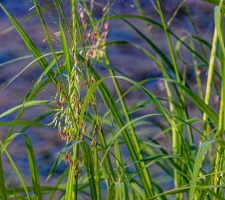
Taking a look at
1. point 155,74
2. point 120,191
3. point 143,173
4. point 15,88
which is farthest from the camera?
point 155,74

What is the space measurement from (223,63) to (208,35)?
123 cm

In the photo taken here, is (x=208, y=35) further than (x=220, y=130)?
Yes

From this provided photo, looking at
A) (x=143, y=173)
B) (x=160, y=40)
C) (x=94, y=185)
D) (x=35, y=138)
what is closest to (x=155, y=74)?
(x=160, y=40)

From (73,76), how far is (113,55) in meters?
1.12

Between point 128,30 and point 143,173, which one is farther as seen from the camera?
point 128,30

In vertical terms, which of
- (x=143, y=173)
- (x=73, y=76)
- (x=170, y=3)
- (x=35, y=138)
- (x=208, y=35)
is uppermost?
(x=170, y=3)

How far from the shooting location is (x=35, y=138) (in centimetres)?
147

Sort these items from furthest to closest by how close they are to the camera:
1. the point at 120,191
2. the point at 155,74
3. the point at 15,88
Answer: the point at 155,74
the point at 15,88
the point at 120,191

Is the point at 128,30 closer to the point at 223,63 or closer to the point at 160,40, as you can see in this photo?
the point at 160,40

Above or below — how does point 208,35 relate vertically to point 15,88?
above

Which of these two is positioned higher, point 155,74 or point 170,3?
point 170,3

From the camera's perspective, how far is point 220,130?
1.57ft

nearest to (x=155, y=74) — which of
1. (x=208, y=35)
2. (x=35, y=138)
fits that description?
(x=208, y=35)

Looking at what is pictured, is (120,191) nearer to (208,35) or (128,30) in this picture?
(128,30)
